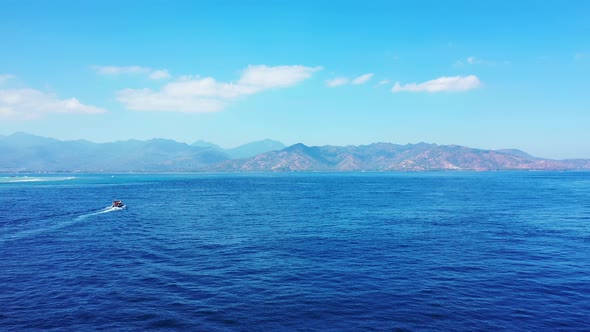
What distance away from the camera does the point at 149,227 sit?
77938mm

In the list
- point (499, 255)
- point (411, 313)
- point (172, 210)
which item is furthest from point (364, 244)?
point (172, 210)

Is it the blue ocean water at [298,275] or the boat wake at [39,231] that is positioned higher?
the boat wake at [39,231]

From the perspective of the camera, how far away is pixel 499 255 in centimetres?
5181

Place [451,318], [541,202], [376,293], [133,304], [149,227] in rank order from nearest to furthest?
[451,318] → [133,304] → [376,293] → [149,227] → [541,202]

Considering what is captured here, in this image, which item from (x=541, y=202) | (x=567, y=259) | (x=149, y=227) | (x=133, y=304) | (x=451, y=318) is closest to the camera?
(x=451, y=318)

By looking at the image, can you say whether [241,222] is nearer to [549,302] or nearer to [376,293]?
[376,293]

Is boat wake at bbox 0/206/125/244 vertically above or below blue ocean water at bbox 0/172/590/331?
above

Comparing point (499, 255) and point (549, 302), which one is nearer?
point (549, 302)

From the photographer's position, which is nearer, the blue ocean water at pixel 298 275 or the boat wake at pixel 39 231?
the blue ocean water at pixel 298 275

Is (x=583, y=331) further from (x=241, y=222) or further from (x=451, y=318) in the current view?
(x=241, y=222)

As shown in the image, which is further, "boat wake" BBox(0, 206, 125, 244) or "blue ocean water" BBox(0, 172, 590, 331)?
"boat wake" BBox(0, 206, 125, 244)

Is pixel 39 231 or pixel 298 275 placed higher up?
pixel 39 231

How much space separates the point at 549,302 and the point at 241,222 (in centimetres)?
6223

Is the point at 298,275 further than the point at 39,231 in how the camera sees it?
No
